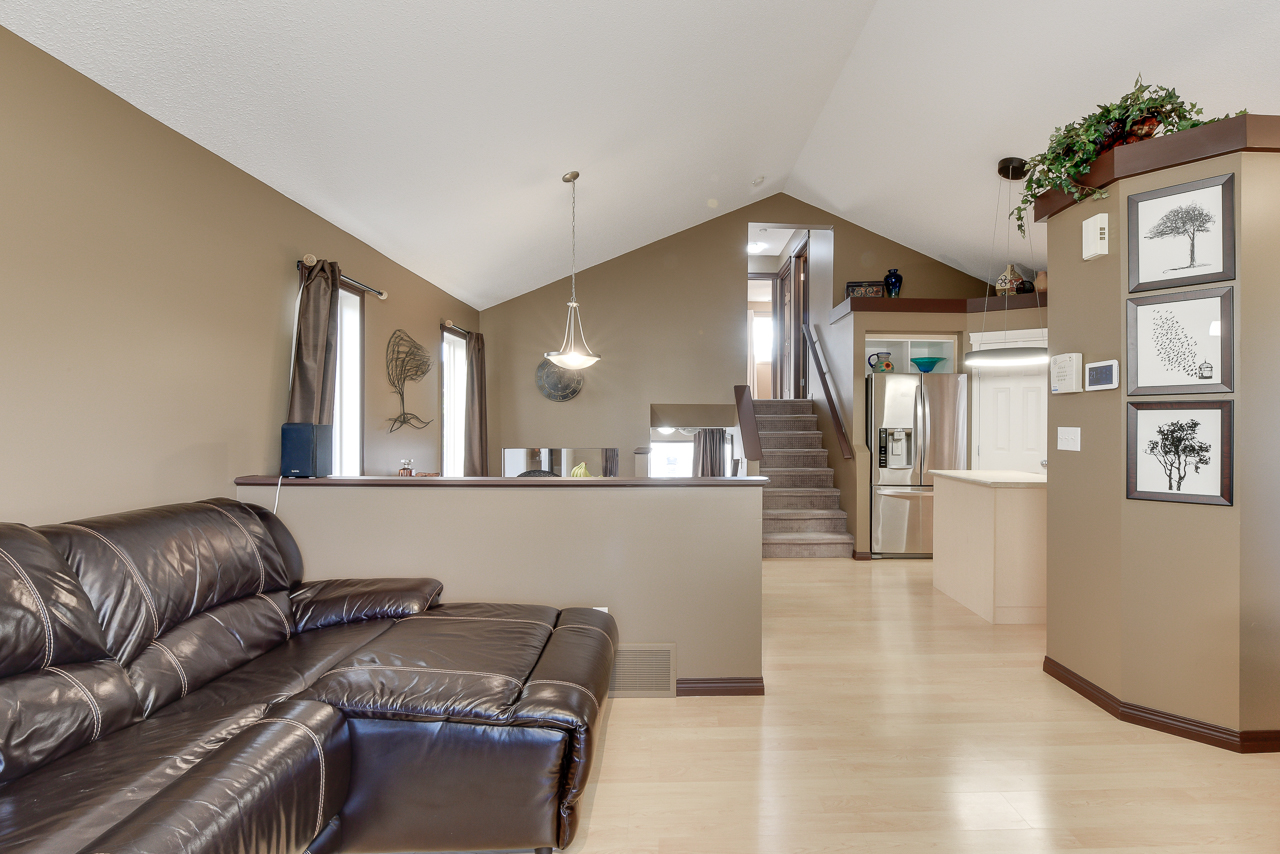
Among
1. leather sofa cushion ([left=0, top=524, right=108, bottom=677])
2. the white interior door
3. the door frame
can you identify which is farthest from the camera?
the door frame

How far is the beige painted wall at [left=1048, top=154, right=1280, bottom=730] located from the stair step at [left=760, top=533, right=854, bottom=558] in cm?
288

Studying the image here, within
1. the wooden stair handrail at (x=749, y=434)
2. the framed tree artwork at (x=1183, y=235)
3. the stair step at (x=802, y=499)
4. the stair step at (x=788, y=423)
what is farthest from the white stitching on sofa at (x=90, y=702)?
the stair step at (x=788, y=423)

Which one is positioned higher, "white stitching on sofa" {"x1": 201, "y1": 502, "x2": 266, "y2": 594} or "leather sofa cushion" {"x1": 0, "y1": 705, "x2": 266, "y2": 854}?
"white stitching on sofa" {"x1": 201, "y1": 502, "x2": 266, "y2": 594}

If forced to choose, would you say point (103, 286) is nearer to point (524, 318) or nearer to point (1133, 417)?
point (1133, 417)

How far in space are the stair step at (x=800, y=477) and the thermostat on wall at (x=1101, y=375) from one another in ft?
12.3

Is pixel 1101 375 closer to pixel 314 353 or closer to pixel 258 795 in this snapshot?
pixel 258 795

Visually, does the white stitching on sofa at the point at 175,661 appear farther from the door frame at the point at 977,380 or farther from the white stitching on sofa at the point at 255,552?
the door frame at the point at 977,380

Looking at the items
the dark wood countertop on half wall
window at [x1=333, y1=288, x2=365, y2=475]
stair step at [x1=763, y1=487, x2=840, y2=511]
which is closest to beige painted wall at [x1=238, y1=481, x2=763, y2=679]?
the dark wood countertop on half wall

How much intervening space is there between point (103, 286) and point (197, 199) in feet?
2.01

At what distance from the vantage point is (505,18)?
2455 millimetres

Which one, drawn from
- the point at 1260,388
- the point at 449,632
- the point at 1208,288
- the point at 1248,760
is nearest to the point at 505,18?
the point at 449,632

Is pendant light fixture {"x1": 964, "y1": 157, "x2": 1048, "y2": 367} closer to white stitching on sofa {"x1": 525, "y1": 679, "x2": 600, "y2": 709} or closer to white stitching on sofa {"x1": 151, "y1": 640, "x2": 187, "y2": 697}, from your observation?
white stitching on sofa {"x1": 525, "y1": 679, "x2": 600, "y2": 709}

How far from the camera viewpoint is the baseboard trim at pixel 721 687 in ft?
9.29

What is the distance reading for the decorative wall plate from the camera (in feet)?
22.0
